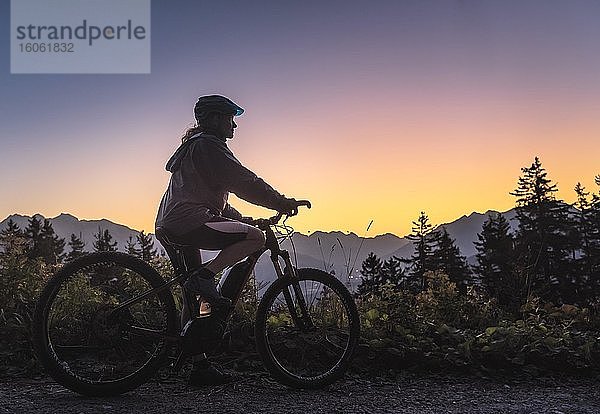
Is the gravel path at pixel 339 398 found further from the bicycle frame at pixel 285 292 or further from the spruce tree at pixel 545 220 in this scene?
the spruce tree at pixel 545 220

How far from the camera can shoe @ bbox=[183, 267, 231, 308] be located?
14.8 ft

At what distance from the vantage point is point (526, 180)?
2697 inches

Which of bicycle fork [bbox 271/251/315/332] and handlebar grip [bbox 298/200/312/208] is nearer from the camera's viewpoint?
handlebar grip [bbox 298/200/312/208]

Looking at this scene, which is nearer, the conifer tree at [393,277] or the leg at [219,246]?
the leg at [219,246]

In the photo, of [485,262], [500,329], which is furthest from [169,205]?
[485,262]

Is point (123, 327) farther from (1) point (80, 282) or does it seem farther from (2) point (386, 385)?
(2) point (386, 385)

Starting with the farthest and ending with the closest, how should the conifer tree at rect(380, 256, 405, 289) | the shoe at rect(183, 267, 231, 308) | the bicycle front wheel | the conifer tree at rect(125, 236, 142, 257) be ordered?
the conifer tree at rect(380, 256, 405, 289) → the conifer tree at rect(125, 236, 142, 257) → the bicycle front wheel → the shoe at rect(183, 267, 231, 308)

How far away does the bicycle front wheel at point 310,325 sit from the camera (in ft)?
16.2

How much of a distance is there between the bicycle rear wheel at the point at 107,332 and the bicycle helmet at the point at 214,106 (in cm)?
126

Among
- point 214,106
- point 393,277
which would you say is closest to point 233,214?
point 214,106

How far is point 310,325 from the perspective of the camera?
5.12 meters

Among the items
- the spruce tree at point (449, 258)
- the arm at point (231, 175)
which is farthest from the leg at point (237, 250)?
the spruce tree at point (449, 258)

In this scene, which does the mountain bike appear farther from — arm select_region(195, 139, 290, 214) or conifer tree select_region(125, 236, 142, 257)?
conifer tree select_region(125, 236, 142, 257)

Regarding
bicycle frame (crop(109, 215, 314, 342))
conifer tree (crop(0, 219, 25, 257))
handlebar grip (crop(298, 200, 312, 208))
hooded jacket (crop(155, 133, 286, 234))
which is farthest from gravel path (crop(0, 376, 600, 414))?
conifer tree (crop(0, 219, 25, 257))
